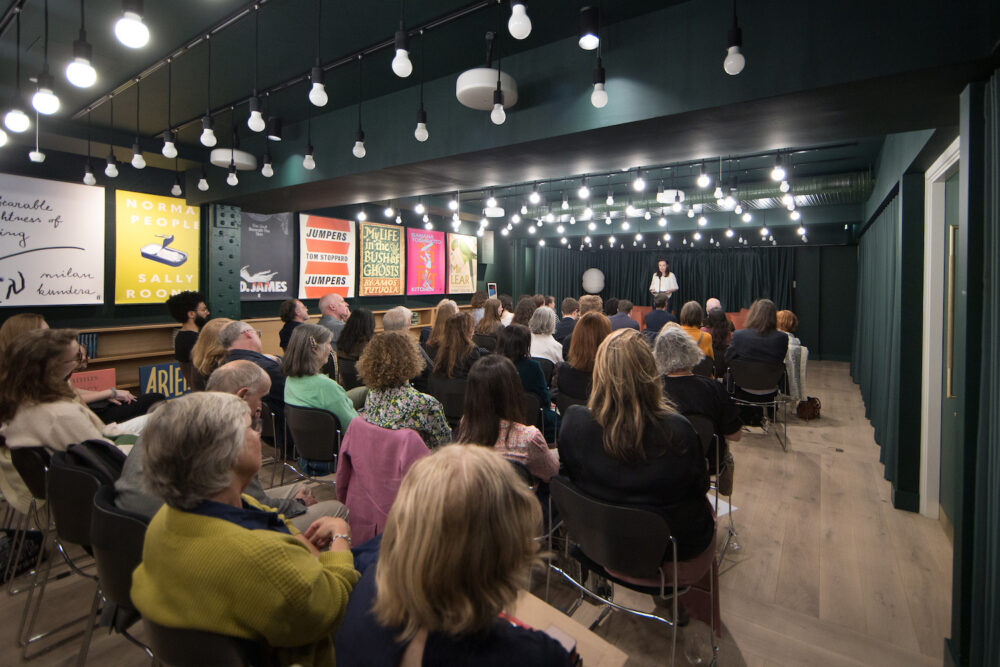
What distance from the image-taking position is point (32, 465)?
203cm

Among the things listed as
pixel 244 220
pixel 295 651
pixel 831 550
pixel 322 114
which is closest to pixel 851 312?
pixel 831 550

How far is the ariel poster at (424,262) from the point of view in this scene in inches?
343

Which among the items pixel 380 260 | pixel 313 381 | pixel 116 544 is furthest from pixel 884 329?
pixel 380 260

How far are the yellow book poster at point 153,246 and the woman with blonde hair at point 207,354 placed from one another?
2977 millimetres

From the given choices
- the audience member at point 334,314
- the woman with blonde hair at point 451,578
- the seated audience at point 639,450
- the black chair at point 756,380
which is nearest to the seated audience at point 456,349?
the seated audience at point 639,450

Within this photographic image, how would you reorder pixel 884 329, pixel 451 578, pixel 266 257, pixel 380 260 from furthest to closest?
1. pixel 380 260
2. pixel 266 257
3. pixel 884 329
4. pixel 451 578

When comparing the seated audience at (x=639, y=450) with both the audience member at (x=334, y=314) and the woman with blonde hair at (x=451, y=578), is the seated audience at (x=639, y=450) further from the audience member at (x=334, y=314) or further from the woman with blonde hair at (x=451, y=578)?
the audience member at (x=334, y=314)

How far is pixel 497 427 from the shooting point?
201cm

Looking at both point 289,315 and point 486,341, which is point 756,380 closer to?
point 486,341

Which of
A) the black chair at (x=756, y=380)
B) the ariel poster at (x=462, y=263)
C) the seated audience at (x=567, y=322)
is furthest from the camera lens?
the ariel poster at (x=462, y=263)

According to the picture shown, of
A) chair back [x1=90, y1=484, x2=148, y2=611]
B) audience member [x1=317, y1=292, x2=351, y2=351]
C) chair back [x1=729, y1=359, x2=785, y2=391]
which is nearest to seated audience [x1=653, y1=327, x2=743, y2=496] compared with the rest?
chair back [x1=729, y1=359, x2=785, y2=391]

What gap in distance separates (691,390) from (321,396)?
1.94 metres

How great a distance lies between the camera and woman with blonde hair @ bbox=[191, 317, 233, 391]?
10.3ft

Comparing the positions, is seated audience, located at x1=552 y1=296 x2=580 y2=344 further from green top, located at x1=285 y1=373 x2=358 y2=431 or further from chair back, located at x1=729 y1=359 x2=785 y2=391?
green top, located at x1=285 y1=373 x2=358 y2=431
